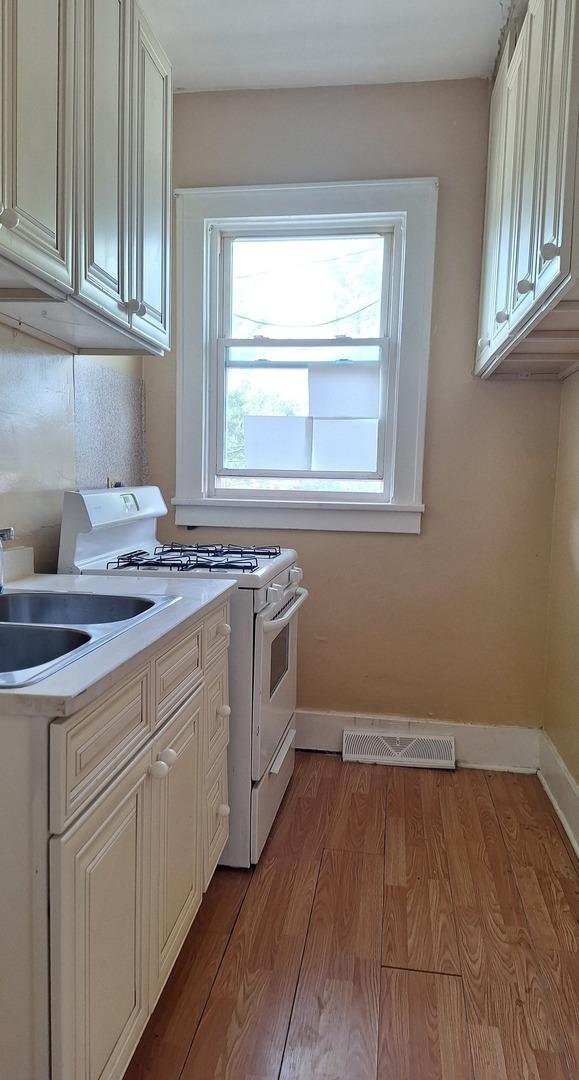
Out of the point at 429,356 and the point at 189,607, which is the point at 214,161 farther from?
the point at 189,607

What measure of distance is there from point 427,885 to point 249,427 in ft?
5.94

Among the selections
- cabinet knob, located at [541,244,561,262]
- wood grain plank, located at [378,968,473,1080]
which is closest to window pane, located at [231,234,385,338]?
cabinet knob, located at [541,244,561,262]

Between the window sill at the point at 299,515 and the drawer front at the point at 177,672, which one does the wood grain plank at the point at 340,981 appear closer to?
the drawer front at the point at 177,672

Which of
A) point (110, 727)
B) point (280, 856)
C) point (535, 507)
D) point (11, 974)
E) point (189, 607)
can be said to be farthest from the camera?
point (535, 507)

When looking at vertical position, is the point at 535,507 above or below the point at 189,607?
above

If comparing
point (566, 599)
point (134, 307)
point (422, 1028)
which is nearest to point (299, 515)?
point (566, 599)

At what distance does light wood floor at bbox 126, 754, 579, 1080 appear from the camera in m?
1.32

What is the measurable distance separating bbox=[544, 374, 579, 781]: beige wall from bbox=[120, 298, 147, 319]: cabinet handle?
1513 millimetres

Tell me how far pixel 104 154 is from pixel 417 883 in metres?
2.10

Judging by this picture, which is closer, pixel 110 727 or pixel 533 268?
pixel 110 727

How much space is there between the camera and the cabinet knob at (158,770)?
1172 mm

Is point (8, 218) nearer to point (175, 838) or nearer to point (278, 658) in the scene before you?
point (175, 838)

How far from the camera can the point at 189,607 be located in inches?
55.8

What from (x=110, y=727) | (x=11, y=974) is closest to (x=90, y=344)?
(x=110, y=727)
